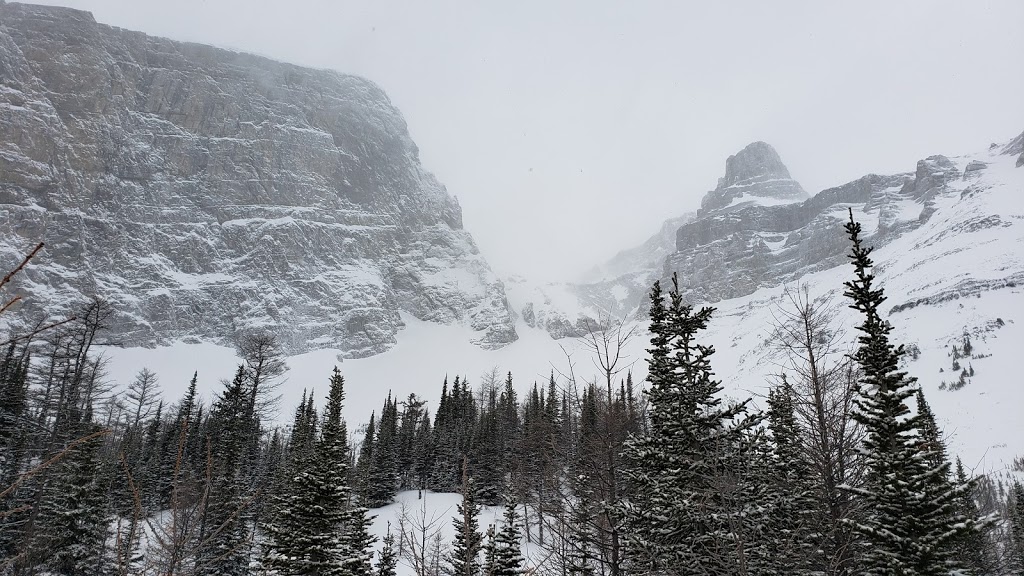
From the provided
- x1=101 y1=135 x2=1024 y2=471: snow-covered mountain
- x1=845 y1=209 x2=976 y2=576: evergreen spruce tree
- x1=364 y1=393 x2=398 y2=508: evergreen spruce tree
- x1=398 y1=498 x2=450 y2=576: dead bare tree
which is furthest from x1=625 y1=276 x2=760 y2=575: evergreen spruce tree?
x1=101 y1=135 x2=1024 y2=471: snow-covered mountain

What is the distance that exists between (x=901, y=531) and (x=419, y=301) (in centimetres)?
16970

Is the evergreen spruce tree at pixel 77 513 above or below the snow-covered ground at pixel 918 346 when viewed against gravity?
below

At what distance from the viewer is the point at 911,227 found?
181 m

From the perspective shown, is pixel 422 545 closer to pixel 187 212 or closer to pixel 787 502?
pixel 787 502

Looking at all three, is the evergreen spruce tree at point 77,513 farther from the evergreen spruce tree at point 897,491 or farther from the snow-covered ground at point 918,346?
the evergreen spruce tree at point 897,491

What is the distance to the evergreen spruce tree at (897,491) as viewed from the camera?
1030cm

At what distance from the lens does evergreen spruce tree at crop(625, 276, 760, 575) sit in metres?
10.8

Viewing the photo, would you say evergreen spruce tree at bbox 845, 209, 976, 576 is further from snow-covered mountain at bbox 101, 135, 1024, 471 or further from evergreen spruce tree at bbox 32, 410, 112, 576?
snow-covered mountain at bbox 101, 135, 1024, 471

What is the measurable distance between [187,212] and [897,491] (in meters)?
189

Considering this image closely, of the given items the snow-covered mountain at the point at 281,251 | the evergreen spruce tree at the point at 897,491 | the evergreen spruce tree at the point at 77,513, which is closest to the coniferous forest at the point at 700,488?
the evergreen spruce tree at the point at 897,491

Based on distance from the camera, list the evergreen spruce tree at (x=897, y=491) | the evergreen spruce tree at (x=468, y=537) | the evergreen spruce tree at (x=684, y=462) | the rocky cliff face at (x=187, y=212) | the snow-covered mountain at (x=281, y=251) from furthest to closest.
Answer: the rocky cliff face at (x=187, y=212), the snow-covered mountain at (x=281, y=251), the evergreen spruce tree at (x=684, y=462), the evergreen spruce tree at (x=897, y=491), the evergreen spruce tree at (x=468, y=537)

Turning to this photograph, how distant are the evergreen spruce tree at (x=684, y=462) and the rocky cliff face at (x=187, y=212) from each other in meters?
139

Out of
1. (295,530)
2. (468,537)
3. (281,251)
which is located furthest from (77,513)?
(281,251)

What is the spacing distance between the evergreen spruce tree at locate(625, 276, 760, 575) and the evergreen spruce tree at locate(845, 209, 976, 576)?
8.37 feet
